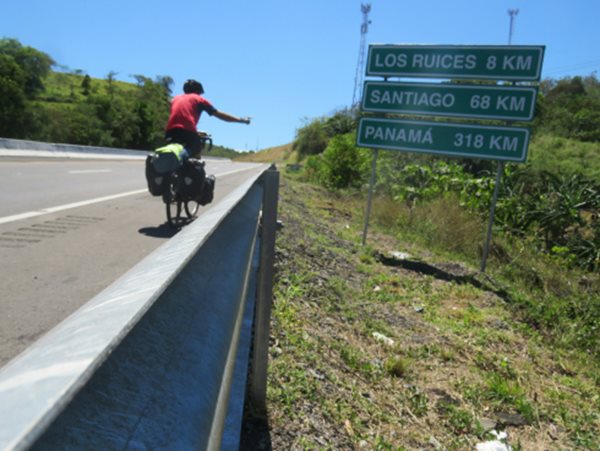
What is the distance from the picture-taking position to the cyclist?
6707 mm

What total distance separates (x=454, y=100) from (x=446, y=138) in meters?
0.66

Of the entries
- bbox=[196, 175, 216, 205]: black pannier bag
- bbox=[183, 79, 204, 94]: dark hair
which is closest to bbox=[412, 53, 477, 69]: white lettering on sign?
bbox=[183, 79, 204, 94]: dark hair

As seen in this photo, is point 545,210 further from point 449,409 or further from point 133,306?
point 133,306

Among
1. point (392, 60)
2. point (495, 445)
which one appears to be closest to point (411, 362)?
point (495, 445)

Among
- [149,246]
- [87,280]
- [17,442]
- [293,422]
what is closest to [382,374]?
[293,422]

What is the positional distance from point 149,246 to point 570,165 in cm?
2931

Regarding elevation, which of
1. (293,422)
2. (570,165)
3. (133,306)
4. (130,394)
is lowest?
(293,422)

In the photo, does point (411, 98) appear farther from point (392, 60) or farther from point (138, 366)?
point (138, 366)

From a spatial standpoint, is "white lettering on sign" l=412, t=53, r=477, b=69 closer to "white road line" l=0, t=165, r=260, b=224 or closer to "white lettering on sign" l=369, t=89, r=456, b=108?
"white lettering on sign" l=369, t=89, r=456, b=108

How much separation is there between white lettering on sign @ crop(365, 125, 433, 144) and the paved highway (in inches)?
162

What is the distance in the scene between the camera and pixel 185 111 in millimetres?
6711

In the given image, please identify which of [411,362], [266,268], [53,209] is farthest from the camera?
[53,209]

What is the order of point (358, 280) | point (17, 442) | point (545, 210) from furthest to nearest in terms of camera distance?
1. point (545, 210)
2. point (358, 280)
3. point (17, 442)

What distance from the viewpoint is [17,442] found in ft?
1.51
